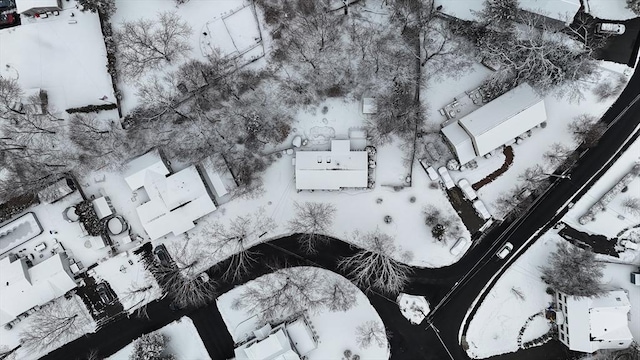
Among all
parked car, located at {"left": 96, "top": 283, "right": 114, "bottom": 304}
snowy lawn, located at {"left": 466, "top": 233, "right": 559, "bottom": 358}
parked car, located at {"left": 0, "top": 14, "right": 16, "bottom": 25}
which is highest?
parked car, located at {"left": 0, "top": 14, "right": 16, "bottom": 25}

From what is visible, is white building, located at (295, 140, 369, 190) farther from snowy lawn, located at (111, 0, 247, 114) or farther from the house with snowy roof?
snowy lawn, located at (111, 0, 247, 114)

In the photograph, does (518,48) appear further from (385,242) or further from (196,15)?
(196,15)

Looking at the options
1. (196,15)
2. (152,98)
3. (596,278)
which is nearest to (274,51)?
(196,15)

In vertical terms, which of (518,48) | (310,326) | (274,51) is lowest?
(310,326)

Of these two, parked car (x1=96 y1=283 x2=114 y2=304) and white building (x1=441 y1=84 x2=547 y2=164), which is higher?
parked car (x1=96 y1=283 x2=114 y2=304)

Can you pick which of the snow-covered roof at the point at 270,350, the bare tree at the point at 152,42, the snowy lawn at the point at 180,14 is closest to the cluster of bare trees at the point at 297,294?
the snow-covered roof at the point at 270,350

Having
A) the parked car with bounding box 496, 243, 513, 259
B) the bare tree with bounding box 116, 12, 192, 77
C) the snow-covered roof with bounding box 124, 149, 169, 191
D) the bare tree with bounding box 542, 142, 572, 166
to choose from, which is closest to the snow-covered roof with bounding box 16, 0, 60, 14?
the bare tree with bounding box 116, 12, 192, 77
